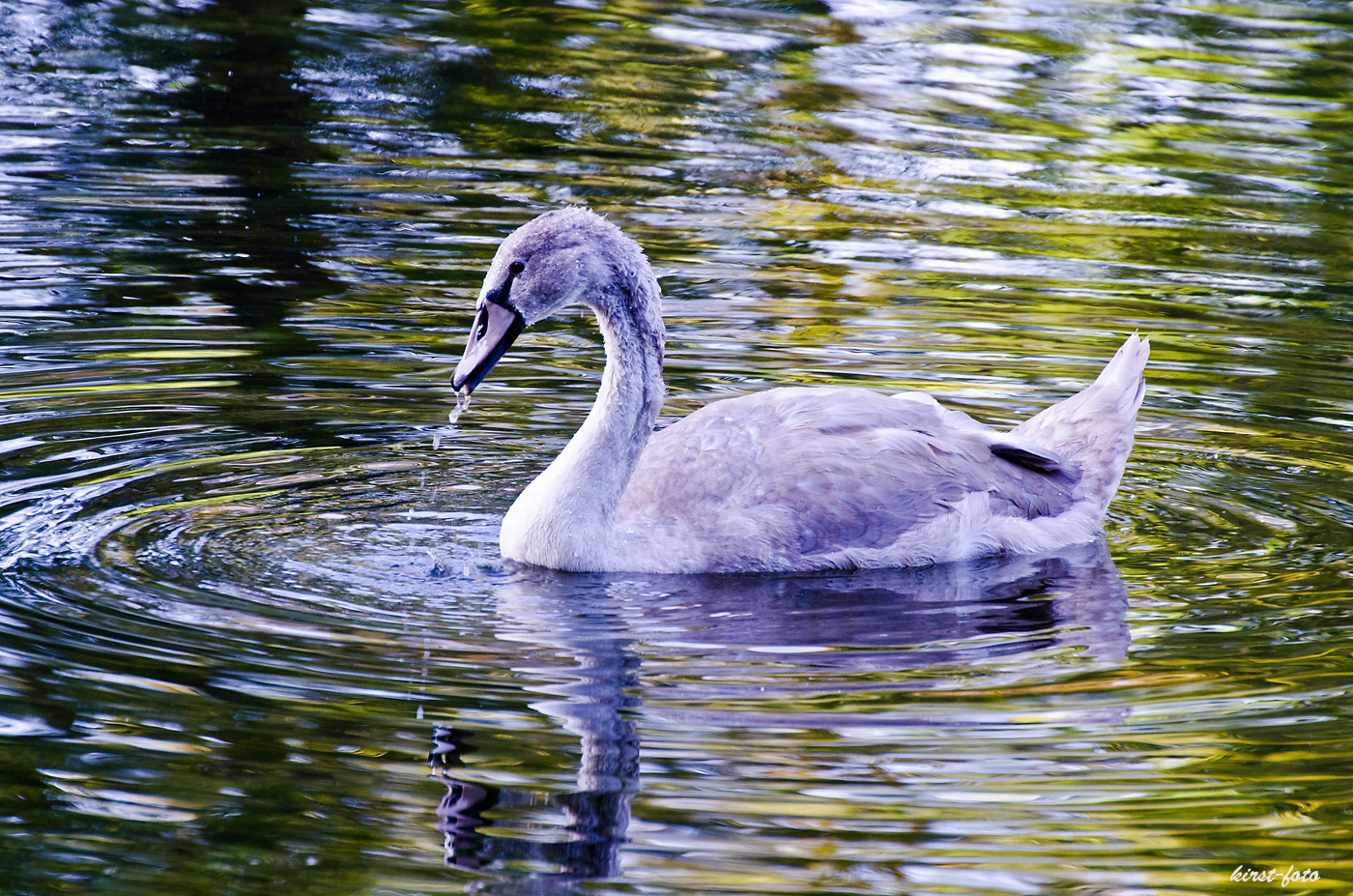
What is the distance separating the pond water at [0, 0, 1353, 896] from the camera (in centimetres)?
570

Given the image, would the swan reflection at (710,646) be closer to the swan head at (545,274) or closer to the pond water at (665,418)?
the pond water at (665,418)

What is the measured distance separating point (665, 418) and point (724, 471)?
2.31 meters

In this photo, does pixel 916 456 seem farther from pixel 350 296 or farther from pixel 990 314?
pixel 350 296

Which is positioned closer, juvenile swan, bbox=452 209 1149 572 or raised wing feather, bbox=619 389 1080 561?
juvenile swan, bbox=452 209 1149 572

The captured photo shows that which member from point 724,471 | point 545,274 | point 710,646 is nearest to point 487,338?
point 545,274

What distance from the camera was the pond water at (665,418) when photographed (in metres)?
5.70

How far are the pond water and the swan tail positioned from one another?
28 centimetres

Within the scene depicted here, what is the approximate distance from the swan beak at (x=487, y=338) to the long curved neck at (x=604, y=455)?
0.46 meters

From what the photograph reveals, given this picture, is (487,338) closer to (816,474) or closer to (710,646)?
(816,474)

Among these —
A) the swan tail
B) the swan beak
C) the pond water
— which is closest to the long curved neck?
the pond water

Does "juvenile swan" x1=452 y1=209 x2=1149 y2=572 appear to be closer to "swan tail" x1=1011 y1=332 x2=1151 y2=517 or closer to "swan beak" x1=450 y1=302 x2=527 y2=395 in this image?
"swan beak" x1=450 y1=302 x2=527 y2=395

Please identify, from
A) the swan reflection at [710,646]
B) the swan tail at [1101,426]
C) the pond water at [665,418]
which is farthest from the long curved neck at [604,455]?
the swan tail at [1101,426]

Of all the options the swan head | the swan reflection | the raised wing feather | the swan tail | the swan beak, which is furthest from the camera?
the swan tail

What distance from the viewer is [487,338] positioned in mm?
7953
